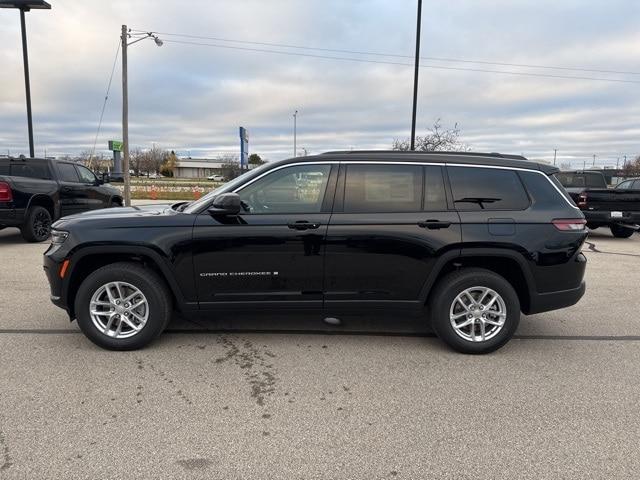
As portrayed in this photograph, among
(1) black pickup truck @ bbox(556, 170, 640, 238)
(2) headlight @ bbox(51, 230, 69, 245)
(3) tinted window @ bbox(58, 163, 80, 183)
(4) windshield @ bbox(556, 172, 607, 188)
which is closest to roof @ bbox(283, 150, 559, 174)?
(2) headlight @ bbox(51, 230, 69, 245)

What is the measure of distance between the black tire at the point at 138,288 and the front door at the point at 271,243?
356 mm

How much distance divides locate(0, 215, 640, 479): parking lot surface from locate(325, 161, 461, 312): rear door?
536 millimetres

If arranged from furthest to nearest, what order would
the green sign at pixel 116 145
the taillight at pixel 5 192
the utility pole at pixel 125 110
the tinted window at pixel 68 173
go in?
the green sign at pixel 116 145, the utility pole at pixel 125 110, the tinted window at pixel 68 173, the taillight at pixel 5 192

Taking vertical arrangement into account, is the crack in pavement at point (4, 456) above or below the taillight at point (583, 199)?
below

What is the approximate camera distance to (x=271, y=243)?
4047mm

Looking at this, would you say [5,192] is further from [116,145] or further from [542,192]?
[116,145]

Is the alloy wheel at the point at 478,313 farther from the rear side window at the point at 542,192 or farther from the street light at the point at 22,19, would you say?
the street light at the point at 22,19

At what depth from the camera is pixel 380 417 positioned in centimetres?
314

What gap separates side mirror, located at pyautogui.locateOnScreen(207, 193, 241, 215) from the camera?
154 inches

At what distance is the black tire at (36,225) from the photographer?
9602 millimetres

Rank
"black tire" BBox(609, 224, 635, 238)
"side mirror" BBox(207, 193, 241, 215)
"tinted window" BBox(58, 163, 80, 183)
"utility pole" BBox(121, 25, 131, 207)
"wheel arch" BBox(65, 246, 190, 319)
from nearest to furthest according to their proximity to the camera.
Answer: "side mirror" BBox(207, 193, 241, 215)
"wheel arch" BBox(65, 246, 190, 319)
"tinted window" BBox(58, 163, 80, 183)
"black tire" BBox(609, 224, 635, 238)
"utility pole" BBox(121, 25, 131, 207)

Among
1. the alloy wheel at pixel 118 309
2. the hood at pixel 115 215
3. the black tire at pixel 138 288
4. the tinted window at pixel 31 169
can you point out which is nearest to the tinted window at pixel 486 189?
the hood at pixel 115 215

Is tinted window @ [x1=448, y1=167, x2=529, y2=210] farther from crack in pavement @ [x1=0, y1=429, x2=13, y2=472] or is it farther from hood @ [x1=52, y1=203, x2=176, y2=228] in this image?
crack in pavement @ [x1=0, y1=429, x2=13, y2=472]

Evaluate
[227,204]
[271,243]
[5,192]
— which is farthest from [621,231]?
[5,192]
